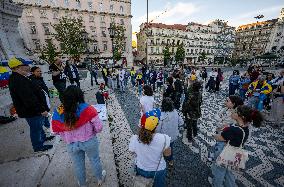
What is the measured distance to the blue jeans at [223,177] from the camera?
2945mm

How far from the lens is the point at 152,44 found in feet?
189

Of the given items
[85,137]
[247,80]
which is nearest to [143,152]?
[85,137]

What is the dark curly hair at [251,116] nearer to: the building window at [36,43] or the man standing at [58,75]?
the man standing at [58,75]

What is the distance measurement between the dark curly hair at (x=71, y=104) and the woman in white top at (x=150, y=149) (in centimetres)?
93

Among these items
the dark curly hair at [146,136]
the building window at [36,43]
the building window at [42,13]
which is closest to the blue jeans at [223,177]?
the dark curly hair at [146,136]

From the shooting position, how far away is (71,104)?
2342 mm

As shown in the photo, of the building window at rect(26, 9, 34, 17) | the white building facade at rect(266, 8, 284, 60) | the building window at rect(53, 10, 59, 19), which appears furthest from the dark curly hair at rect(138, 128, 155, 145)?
the white building facade at rect(266, 8, 284, 60)

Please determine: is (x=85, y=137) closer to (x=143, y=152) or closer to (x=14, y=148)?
(x=143, y=152)

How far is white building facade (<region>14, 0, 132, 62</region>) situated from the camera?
37125mm

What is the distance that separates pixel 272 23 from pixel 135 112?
312 ft

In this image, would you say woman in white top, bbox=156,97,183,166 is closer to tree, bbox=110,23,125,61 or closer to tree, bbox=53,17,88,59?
tree, bbox=53,17,88,59

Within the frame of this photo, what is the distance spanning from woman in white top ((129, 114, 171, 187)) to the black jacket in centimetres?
255

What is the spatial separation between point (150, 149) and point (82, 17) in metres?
45.4

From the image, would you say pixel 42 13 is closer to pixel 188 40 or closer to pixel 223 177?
pixel 223 177
